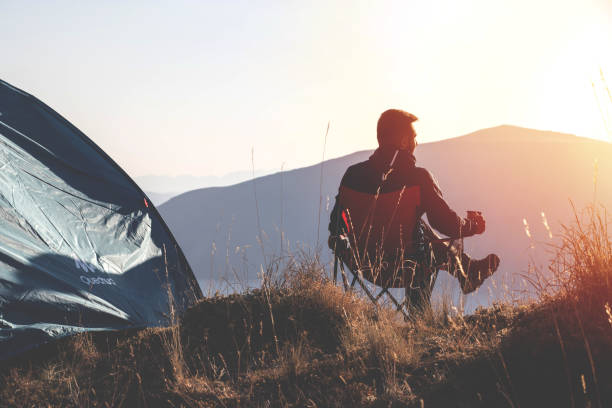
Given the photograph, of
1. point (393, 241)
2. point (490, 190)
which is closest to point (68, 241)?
point (393, 241)

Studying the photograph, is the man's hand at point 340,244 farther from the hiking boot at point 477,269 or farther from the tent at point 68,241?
the tent at point 68,241

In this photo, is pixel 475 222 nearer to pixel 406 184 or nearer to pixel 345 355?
pixel 406 184

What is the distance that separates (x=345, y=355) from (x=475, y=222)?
138 cm

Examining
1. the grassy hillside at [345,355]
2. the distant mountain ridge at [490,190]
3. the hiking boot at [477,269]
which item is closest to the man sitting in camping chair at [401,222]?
the hiking boot at [477,269]

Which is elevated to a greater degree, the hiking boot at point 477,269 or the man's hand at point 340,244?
the man's hand at point 340,244

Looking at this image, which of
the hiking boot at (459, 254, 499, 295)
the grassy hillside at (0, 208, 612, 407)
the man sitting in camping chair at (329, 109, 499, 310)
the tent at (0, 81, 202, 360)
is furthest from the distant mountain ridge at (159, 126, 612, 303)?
the grassy hillside at (0, 208, 612, 407)

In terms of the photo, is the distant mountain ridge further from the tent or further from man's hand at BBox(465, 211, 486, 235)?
the tent

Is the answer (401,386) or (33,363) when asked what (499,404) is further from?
(33,363)

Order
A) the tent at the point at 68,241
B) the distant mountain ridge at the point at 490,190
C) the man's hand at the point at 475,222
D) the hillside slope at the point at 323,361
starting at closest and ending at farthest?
the hillside slope at the point at 323,361 → the tent at the point at 68,241 → the man's hand at the point at 475,222 → the distant mountain ridge at the point at 490,190

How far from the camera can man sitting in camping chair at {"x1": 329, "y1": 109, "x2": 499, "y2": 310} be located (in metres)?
3.58

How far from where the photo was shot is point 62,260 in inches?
146

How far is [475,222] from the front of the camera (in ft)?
11.8

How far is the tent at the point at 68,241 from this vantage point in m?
3.39

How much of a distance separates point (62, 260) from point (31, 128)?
115 centimetres
